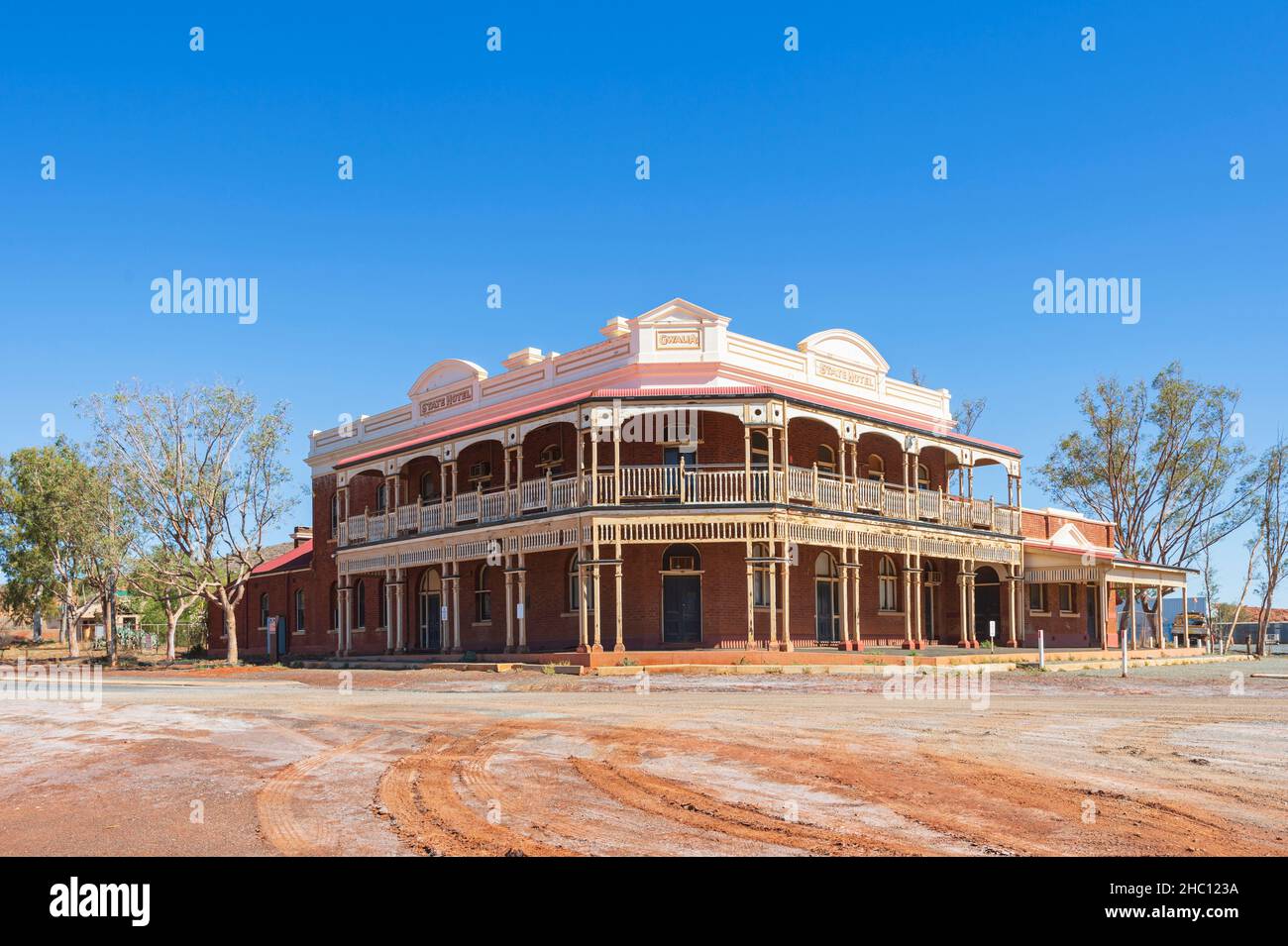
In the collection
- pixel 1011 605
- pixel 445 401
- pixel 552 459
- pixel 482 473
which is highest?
pixel 445 401

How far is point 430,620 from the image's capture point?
35750 mm

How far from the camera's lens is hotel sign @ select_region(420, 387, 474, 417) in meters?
35.8

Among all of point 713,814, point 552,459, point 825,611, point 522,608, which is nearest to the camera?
point 713,814

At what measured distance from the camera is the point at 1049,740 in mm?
11531

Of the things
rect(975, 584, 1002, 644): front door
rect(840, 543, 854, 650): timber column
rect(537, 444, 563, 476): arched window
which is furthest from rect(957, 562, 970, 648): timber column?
rect(537, 444, 563, 476): arched window

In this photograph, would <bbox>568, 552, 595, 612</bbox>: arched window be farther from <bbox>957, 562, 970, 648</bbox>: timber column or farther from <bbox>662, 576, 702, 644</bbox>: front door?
<bbox>957, 562, 970, 648</bbox>: timber column

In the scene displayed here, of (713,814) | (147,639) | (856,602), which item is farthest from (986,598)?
(147,639)

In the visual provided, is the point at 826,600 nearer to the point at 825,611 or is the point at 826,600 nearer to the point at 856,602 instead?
the point at 825,611

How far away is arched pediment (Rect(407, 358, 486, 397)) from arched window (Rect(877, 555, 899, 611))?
1414 cm

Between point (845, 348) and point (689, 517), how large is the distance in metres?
9.64

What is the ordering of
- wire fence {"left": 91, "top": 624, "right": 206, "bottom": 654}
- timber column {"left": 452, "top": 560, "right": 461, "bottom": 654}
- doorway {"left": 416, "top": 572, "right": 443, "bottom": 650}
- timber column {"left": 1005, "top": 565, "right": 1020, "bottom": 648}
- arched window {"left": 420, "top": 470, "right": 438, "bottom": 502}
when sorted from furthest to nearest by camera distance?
wire fence {"left": 91, "top": 624, "right": 206, "bottom": 654} → arched window {"left": 420, "top": 470, "right": 438, "bottom": 502} → doorway {"left": 416, "top": 572, "right": 443, "bottom": 650} → timber column {"left": 1005, "top": 565, "right": 1020, "bottom": 648} → timber column {"left": 452, "top": 560, "right": 461, "bottom": 654}

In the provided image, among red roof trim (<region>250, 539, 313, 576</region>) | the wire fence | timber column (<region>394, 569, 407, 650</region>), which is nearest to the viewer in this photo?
timber column (<region>394, 569, 407, 650</region>)
